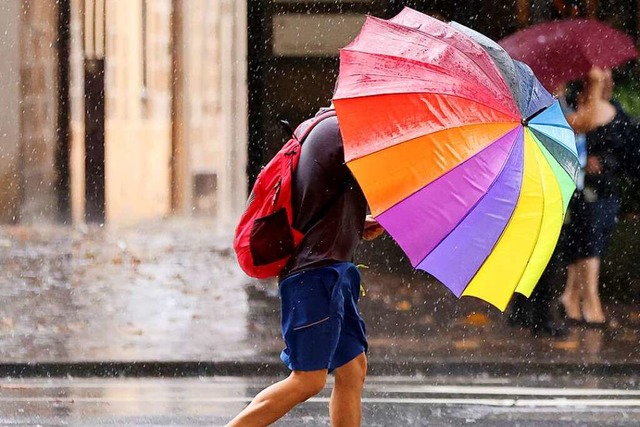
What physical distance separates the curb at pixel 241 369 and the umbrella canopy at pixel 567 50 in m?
1.74

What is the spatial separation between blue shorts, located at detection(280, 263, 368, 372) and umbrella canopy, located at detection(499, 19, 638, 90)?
12.7 ft

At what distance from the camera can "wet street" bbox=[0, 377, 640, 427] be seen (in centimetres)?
625

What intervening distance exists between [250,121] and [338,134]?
27.7 ft

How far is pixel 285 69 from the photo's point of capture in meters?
12.3

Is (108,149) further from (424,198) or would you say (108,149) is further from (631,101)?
(424,198)

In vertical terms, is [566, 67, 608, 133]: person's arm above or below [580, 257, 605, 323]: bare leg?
above

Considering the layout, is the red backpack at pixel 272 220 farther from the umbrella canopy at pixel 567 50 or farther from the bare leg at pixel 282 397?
the umbrella canopy at pixel 567 50

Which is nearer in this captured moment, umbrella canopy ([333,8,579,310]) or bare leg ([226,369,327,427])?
umbrella canopy ([333,8,579,310])

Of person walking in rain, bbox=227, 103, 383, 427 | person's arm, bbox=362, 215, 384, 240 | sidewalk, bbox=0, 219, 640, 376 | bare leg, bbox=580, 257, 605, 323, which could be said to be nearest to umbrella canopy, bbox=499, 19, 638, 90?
bare leg, bbox=580, 257, 605, 323

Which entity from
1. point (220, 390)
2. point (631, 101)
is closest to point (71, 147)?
point (631, 101)

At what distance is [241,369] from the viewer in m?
7.68

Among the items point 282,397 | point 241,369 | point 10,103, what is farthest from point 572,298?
point 10,103

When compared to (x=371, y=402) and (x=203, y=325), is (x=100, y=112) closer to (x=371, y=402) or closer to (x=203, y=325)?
(x=203, y=325)

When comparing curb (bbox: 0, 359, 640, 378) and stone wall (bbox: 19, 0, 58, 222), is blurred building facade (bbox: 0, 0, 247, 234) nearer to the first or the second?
stone wall (bbox: 19, 0, 58, 222)
